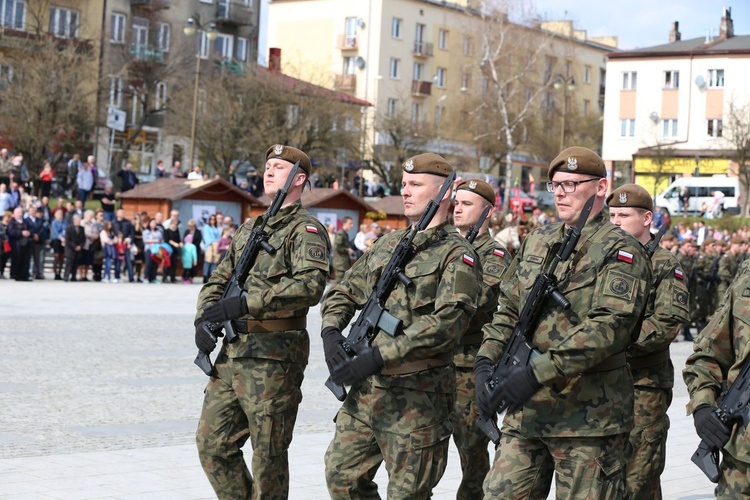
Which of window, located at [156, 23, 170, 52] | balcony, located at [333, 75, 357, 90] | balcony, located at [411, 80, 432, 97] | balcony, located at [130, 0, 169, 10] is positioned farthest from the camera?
balcony, located at [411, 80, 432, 97]

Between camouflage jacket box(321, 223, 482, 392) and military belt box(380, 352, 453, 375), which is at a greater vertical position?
camouflage jacket box(321, 223, 482, 392)

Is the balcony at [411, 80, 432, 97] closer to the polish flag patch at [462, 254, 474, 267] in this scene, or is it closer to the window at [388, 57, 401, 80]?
the window at [388, 57, 401, 80]

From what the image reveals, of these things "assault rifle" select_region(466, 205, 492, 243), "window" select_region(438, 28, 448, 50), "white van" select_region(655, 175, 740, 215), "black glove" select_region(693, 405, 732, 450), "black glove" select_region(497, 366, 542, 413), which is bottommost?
"black glove" select_region(693, 405, 732, 450)

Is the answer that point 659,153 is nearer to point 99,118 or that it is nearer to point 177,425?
point 99,118

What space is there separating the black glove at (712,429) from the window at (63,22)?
1966 inches

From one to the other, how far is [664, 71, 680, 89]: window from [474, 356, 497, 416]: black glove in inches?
2824

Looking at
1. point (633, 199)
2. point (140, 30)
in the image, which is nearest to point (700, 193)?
point (140, 30)

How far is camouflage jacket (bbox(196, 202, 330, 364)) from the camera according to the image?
6.94 meters

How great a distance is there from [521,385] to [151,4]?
5679 centimetres

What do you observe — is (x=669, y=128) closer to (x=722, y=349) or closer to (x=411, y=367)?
(x=411, y=367)

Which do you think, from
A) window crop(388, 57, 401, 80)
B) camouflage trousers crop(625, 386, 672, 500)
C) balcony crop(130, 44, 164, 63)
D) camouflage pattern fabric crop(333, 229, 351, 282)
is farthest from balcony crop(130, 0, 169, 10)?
camouflage trousers crop(625, 386, 672, 500)

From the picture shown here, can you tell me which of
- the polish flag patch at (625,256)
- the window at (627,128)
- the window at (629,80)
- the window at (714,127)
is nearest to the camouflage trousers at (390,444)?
the polish flag patch at (625,256)

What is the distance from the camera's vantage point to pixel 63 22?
54.5 m

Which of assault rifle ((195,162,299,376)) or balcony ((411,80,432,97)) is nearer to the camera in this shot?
assault rifle ((195,162,299,376))
